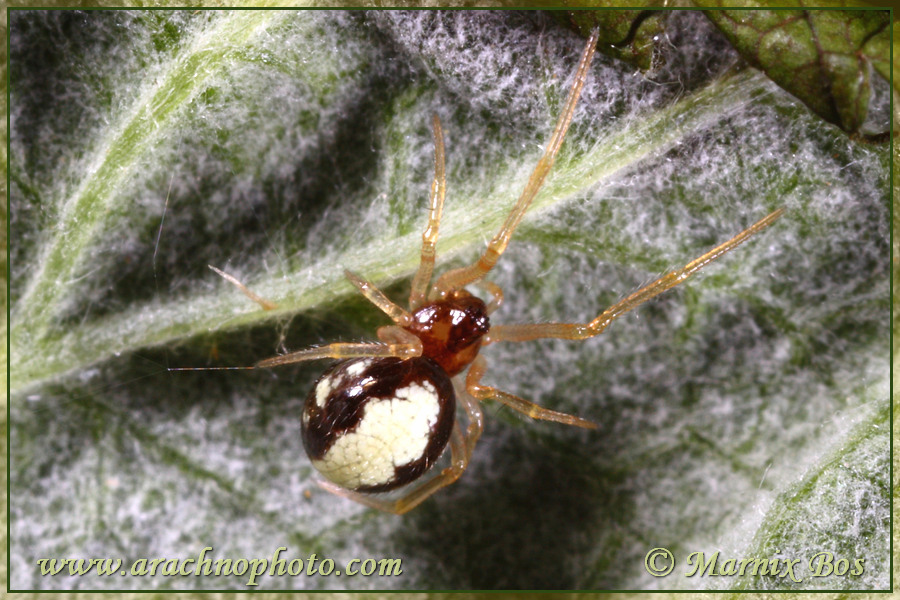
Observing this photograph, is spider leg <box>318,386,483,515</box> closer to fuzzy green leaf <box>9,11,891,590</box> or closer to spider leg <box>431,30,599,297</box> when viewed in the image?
fuzzy green leaf <box>9,11,891,590</box>

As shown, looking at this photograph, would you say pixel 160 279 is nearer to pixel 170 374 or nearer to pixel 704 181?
pixel 170 374

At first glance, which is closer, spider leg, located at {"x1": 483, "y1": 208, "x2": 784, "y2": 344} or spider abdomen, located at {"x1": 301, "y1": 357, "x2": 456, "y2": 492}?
spider abdomen, located at {"x1": 301, "y1": 357, "x2": 456, "y2": 492}

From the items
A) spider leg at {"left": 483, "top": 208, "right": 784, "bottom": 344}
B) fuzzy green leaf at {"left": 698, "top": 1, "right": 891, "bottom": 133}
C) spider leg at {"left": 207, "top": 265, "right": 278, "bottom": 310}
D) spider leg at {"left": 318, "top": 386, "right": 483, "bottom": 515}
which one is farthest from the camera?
spider leg at {"left": 318, "top": 386, "right": 483, "bottom": 515}

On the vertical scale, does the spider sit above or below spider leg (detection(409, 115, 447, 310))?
below

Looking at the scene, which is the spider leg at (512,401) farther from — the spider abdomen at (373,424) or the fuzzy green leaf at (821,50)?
the fuzzy green leaf at (821,50)

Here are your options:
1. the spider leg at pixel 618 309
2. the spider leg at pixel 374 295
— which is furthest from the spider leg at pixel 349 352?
the spider leg at pixel 618 309

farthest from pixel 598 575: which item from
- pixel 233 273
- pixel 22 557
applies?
pixel 22 557

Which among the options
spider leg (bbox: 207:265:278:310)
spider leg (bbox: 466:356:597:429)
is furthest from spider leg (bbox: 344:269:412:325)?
spider leg (bbox: 466:356:597:429)

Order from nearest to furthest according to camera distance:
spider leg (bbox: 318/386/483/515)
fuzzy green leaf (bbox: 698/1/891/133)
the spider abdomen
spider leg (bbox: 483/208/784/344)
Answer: fuzzy green leaf (bbox: 698/1/891/133) → the spider abdomen → spider leg (bbox: 483/208/784/344) → spider leg (bbox: 318/386/483/515)
